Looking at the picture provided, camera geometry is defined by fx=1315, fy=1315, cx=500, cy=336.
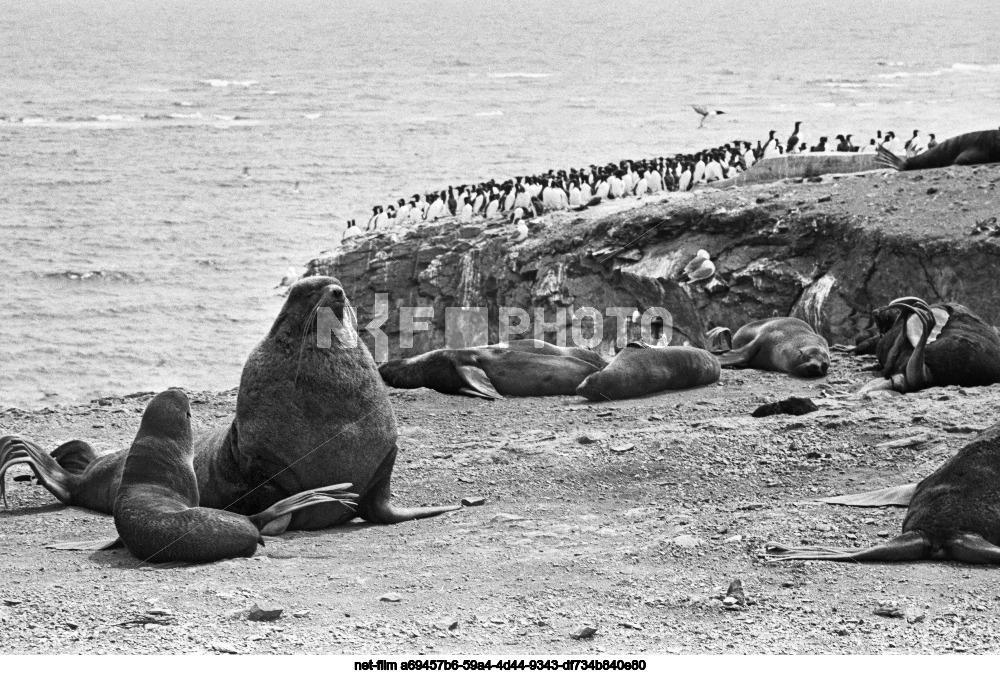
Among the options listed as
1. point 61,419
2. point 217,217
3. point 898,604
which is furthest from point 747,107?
point 898,604

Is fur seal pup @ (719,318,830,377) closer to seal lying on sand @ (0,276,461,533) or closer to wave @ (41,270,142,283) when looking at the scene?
seal lying on sand @ (0,276,461,533)

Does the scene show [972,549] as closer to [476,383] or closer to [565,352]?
[476,383]

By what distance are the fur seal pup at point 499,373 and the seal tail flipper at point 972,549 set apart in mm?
5611

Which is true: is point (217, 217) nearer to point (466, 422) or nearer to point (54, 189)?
point (54, 189)

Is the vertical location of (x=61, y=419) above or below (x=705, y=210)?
below

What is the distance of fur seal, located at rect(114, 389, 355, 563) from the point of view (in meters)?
5.95

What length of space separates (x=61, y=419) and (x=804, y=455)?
21.0ft

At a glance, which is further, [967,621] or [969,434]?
[969,434]

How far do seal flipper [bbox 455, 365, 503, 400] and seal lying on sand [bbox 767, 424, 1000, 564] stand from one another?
5197mm

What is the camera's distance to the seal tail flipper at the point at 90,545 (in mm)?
6281

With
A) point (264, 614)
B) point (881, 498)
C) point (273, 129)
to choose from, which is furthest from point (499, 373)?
point (273, 129)

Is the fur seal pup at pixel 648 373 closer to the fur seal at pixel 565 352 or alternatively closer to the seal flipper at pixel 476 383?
the fur seal at pixel 565 352

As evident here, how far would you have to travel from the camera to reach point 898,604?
16.3 ft

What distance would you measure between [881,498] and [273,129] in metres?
57.5
